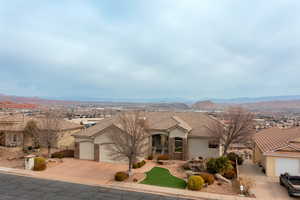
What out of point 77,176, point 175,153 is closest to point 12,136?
point 77,176

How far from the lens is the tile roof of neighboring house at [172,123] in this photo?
91.8ft

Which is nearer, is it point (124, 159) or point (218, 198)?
point (218, 198)

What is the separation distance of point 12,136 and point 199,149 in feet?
95.1

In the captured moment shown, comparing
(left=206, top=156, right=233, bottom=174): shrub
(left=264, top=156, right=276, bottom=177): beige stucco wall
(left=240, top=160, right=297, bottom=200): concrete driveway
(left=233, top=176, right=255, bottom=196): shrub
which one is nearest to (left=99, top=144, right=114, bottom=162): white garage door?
(left=206, top=156, right=233, bottom=174): shrub

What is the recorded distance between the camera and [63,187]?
717 inches

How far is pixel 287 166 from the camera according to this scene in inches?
806

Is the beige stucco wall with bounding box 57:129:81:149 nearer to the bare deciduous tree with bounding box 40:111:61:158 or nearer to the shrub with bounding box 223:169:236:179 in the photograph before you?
the bare deciduous tree with bounding box 40:111:61:158

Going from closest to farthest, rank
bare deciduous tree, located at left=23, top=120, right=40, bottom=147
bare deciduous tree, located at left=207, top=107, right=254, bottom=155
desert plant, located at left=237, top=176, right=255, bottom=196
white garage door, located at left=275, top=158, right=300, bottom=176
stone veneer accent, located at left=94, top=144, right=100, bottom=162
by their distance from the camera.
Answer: desert plant, located at left=237, top=176, right=255, bottom=196 < white garage door, located at left=275, top=158, right=300, bottom=176 < bare deciduous tree, located at left=207, top=107, right=254, bottom=155 < stone veneer accent, located at left=94, top=144, right=100, bottom=162 < bare deciduous tree, located at left=23, top=120, right=40, bottom=147

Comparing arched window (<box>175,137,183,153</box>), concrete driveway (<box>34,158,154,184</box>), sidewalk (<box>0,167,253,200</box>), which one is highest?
arched window (<box>175,137,183,153</box>)

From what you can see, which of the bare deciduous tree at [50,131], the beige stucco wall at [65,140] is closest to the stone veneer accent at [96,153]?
the bare deciduous tree at [50,131]

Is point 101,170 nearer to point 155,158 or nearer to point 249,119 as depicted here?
point 155,158

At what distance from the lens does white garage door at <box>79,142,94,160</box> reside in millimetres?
27391

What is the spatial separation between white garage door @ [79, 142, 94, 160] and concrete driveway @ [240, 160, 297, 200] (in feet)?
57.6

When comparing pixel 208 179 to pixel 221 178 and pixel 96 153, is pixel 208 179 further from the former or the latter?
pixel 96 153
